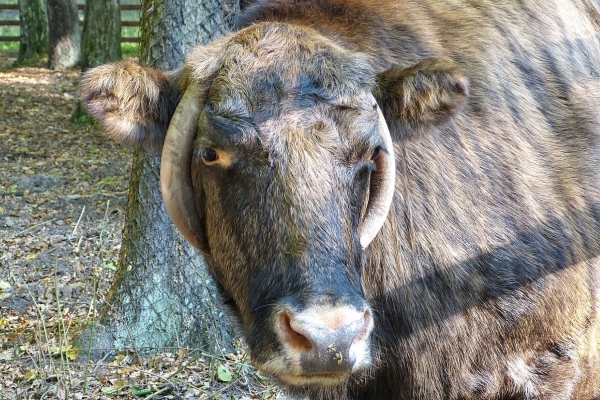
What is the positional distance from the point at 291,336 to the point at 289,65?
129cm

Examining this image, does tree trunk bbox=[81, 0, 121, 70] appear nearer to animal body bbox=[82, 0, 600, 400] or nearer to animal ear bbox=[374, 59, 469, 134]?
animal body bbox=[82, 0, 600, 400]

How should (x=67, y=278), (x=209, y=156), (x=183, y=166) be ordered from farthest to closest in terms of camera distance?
(x=67, y=278), (x=183, y=166), (x=209, y=156)

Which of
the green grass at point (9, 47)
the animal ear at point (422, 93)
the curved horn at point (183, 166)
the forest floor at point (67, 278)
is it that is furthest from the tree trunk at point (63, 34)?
the animal ear at point (422, 93)

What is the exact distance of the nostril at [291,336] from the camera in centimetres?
329

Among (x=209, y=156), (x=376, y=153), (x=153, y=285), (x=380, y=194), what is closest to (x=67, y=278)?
(x=153, y=285)

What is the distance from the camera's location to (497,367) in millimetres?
4391

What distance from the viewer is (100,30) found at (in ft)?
61.1

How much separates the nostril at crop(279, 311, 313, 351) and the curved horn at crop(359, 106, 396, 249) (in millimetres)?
730

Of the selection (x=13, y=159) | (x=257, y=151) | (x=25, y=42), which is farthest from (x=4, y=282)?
(x=25, y=42)

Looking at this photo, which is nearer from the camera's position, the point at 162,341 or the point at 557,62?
the point at 557,62

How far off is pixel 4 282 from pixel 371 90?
525 cm

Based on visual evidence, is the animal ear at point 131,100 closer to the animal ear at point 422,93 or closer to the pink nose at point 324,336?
the animal ear at point 422,93

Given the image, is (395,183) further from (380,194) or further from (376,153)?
(376,153)

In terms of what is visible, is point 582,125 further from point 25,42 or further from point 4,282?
point 25,42
